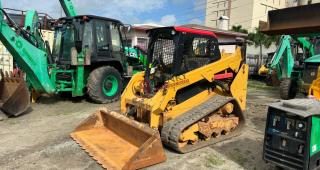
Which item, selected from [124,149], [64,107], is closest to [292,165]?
[124,149]

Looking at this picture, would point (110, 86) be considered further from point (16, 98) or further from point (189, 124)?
point (189, 124)

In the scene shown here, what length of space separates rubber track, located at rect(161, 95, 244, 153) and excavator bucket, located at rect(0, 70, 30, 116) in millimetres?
3710

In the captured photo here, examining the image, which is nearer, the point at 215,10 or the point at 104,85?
the point at 104,85

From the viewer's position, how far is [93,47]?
8.91 metres

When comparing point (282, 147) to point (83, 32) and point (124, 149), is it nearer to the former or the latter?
point (124, 149)

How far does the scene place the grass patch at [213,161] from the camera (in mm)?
4840

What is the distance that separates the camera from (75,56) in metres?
8.44

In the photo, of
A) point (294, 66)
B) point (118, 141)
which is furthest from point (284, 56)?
point (118, 141)

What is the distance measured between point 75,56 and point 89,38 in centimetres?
69

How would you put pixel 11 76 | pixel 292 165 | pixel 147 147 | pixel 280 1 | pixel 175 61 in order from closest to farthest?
pixel 292 165 < pixel 147 147 < pixel 175 61 < pixel 11 76 < pixel 280 1

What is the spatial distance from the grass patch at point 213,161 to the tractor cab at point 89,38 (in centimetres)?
462

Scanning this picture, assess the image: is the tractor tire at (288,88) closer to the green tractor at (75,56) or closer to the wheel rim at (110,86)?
the green tractor at (75,56)

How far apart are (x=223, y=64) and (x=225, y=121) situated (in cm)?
108

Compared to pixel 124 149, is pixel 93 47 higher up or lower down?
higher up
